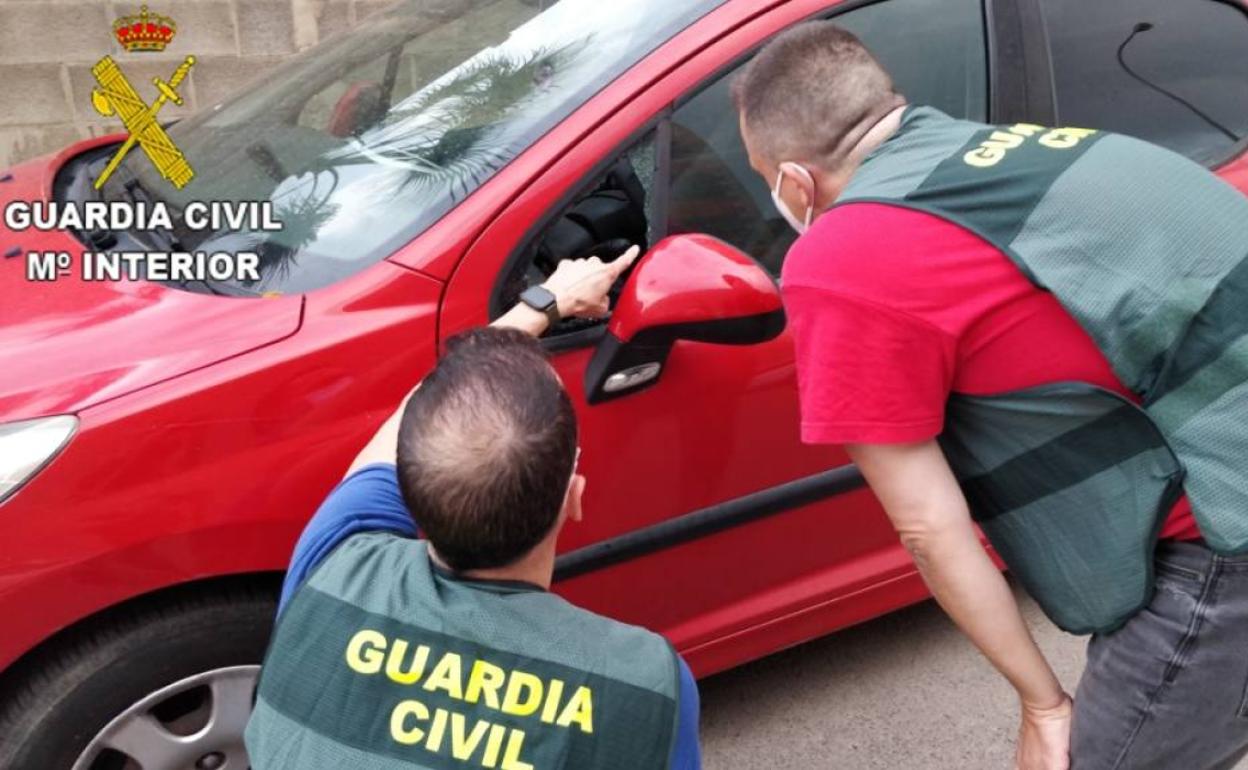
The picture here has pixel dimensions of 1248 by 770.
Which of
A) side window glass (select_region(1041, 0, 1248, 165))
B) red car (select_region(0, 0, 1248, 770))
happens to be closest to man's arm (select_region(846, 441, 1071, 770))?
red car (select_region(0, 0, 1248, 770))

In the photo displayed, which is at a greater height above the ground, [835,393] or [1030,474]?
[835,393]

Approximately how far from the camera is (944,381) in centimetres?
139

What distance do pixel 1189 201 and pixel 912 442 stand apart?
42 cm

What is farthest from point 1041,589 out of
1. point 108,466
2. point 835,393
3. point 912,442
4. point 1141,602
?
point 108,466

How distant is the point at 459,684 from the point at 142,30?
505cm

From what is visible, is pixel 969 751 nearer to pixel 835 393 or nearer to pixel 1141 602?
pixel 1141 602

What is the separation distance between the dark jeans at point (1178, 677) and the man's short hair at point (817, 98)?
0.65 m

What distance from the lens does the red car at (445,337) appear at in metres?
1.83

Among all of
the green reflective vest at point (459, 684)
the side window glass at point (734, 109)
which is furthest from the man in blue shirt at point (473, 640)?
the side window glass at point (734, 109)

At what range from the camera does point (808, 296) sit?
1.39 metres

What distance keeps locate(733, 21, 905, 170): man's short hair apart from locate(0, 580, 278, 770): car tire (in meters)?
1.14

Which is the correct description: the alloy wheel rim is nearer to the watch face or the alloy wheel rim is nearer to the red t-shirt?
the watch face

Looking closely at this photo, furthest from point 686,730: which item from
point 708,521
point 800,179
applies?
point 708,521

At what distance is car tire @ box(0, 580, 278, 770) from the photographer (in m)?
1.86
